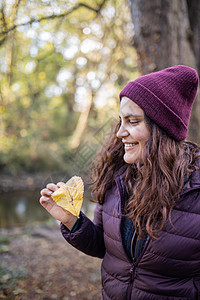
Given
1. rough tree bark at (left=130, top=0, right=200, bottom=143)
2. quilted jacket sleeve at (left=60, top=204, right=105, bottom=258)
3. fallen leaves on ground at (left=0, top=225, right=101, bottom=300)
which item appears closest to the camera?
quilted jacket sleeve at (left=60, top=204, right=105, bottom=258)

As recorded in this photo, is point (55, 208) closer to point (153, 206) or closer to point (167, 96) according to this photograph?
point (153, 206)

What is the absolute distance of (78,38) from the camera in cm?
658

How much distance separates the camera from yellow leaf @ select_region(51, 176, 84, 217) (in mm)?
1645

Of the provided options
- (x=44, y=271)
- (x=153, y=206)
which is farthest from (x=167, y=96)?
(x=44, y=271)

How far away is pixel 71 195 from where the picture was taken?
1.67 metres

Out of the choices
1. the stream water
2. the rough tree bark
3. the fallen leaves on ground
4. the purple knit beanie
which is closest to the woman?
A: the purple knit beanie

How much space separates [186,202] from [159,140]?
395 mm

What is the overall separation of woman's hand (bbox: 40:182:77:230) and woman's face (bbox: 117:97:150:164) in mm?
487

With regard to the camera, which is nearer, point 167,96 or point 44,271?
point 167,96

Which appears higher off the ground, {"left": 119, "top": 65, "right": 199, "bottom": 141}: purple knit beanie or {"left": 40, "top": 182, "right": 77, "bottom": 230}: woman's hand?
{"left": 119, "top": 65, "right": 199, "bottom": 141}: purple knit beanie

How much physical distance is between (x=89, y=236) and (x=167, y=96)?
1038 millimetres

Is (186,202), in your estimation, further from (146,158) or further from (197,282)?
(197,282)

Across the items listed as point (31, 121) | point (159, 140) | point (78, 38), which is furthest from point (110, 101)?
point (159, 140)

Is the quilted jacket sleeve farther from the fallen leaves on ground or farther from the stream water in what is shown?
the stream water
